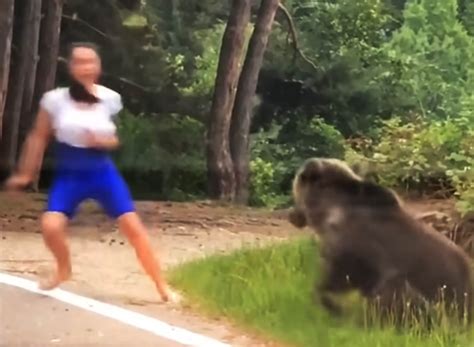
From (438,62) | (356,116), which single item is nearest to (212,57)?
(356,116)

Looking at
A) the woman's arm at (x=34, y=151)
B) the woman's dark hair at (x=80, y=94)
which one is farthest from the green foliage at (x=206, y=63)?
the woman's arm at (x=34, y=151)

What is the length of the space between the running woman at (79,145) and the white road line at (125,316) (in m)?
0.23

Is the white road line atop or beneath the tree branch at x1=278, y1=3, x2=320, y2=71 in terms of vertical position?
beneath

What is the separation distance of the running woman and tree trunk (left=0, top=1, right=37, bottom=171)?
0.21 ft

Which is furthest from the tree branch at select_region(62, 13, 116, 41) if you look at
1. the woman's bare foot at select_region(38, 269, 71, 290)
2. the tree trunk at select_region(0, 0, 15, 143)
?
the woman's bare foot at select_region(38, 269, 71, 290)

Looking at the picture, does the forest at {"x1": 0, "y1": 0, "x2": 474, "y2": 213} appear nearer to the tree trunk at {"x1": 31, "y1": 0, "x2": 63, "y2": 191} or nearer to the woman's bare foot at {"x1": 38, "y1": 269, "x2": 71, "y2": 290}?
the tree trunk at {"x1": 31, "y1": 0, "x2": 63, "y2": 191}

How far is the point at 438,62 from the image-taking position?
114 inches

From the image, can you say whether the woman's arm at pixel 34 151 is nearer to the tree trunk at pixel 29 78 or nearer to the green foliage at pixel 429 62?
the tree trunk at pixel 29 78

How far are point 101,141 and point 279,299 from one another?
0.62m

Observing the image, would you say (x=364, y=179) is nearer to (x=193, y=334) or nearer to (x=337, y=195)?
(x=337, y=195)

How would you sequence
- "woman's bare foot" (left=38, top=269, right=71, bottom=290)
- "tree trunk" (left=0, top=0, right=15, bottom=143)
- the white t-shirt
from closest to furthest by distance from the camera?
1. the white t-shirt
2. "tree trunk" (left=0, top=0, right=15, bottom=143)
3. "woman's bare foot" (left=38, top=269, right=71, bottom=290)

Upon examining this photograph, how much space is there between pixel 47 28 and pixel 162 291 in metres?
0.76

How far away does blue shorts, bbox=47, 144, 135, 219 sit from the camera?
2.73m

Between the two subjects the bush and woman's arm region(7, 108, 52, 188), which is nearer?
woman's arm region(7, 108, 52, 188)
